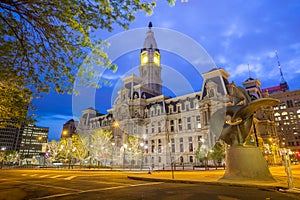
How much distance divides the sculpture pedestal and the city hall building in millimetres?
30930

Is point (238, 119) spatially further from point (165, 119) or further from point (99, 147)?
point (165, 119)

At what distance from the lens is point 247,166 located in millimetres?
11078

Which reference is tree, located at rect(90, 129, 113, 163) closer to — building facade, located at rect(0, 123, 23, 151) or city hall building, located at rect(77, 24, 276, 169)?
city hall building, located at rect(77, 24, 276, 169)

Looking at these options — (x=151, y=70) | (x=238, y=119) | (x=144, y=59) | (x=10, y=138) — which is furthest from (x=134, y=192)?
(x=10, y=138)

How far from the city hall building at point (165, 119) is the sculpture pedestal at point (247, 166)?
101 ft

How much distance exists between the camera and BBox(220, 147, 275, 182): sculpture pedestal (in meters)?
10.9

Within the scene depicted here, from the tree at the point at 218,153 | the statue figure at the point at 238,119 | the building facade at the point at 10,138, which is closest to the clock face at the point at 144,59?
the tree at the point at 218,153

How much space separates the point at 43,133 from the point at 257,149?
418ft

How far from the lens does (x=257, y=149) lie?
37.2ft

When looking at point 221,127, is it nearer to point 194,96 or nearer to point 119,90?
point 194,96

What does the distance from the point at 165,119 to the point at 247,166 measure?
48.9m

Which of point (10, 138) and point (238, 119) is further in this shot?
point (10, 138)

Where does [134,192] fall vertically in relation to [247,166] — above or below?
below

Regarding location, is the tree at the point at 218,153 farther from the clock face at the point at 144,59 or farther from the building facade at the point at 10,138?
the building facade at the point at 10,138
